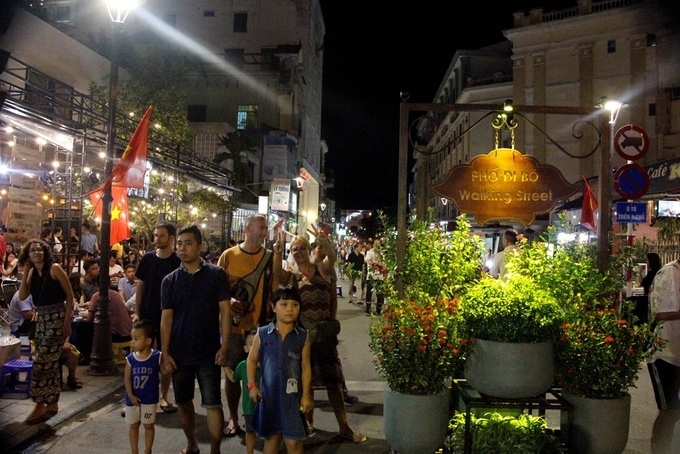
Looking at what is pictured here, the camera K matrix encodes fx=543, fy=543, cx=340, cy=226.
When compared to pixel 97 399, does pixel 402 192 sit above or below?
above

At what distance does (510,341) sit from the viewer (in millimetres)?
4012

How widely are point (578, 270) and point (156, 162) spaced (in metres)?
11.6

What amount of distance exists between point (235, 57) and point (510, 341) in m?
39.7

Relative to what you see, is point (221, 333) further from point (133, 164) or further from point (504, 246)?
point (504, 246)

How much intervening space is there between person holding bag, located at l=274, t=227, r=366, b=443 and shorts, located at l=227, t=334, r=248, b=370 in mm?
643

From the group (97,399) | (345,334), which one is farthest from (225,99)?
(97,399)

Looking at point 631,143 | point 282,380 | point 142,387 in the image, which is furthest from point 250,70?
point 282,380

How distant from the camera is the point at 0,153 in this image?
12734 millimetres

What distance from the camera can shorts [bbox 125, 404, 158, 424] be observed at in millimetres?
4660

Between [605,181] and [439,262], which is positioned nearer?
[439,262]

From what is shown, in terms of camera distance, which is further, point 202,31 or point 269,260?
point 202,31

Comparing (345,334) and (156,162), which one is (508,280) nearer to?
(345,334)

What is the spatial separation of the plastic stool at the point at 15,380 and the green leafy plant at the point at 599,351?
19.2 ft

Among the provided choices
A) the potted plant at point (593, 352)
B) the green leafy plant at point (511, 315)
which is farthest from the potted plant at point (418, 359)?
the potted plant at point (593, 352)
